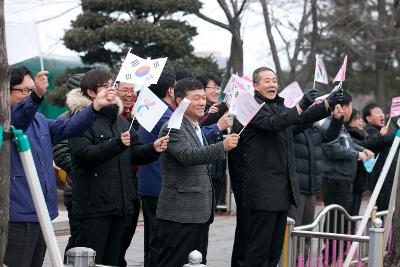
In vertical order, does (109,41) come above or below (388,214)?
above

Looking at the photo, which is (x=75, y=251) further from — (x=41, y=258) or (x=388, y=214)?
(x=388, y=214)

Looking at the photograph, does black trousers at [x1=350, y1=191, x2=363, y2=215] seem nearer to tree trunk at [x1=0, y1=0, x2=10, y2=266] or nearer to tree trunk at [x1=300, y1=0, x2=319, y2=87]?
tree trunk at [x1=0, y1=0, x2=10, y2=266]

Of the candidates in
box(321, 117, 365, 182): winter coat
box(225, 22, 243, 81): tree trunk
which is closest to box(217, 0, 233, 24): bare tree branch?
box(225, 22, 243, 81): tree trunk

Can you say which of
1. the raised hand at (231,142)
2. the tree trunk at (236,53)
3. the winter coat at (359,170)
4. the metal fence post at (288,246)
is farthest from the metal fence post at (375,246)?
the tree trunk at (236,53)

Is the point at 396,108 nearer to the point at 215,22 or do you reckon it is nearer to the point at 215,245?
the point at 215,245

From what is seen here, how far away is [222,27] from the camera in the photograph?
61.5ft

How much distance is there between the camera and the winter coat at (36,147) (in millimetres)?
4977

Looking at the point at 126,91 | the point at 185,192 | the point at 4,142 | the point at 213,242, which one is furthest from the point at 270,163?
the point at 213,242

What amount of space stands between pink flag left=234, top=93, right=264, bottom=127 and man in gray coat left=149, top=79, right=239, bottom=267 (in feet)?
1.38

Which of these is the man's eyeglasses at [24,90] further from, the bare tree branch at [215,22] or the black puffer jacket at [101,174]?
the bare tree branch at [215,22]

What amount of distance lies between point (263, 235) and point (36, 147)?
2444mm

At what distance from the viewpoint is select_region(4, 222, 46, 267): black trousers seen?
5.21 metres

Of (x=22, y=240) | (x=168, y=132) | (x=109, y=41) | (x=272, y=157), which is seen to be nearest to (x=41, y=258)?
(x=22, y=240)

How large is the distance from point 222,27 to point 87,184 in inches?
510
